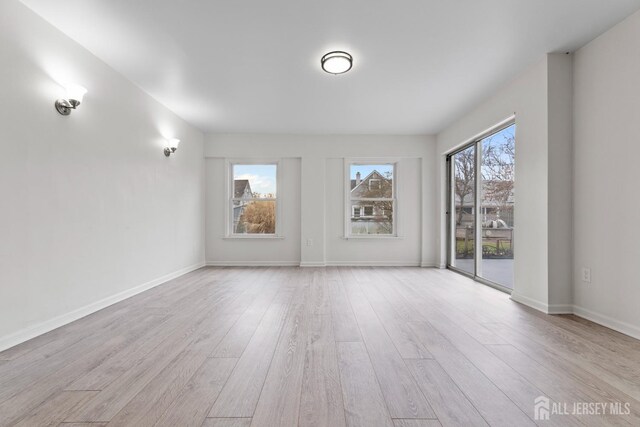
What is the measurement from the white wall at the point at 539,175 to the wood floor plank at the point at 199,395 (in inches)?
114

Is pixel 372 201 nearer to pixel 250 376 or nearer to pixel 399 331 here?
pixel 399 331

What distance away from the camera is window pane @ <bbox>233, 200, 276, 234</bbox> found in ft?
19.3

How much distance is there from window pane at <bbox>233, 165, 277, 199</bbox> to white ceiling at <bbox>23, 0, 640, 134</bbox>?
1754 mm

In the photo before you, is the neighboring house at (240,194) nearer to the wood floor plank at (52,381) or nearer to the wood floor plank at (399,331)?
the wood floor plank at (399,331)

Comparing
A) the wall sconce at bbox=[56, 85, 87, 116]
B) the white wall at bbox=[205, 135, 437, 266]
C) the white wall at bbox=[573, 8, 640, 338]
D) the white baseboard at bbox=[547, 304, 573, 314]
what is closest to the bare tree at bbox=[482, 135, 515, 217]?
the white wall at bbox=[573, 8, 640, 338]

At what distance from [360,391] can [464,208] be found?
157 inches

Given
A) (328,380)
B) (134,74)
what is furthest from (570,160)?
Answer: (134,74)

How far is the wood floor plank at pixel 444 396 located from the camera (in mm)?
1365

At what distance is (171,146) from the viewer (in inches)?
175

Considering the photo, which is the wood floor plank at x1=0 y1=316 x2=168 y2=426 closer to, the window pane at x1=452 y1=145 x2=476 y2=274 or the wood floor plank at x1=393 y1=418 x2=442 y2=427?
the wood floor plank at x1=393 y1=418 x2=442 y2=427

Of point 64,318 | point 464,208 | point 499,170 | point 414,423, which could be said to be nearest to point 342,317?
point 414,423

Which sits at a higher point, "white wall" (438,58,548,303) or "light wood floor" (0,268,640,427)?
"white wall" (438,58,548,303)

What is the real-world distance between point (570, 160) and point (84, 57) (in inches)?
181

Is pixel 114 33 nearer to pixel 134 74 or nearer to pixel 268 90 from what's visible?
pixel 134 74
